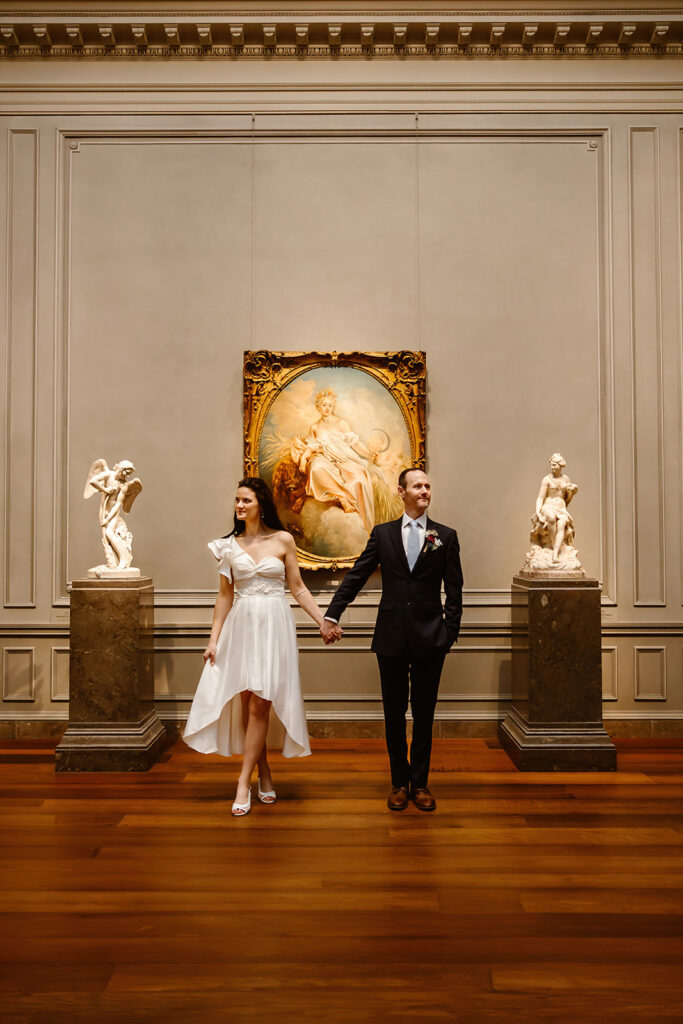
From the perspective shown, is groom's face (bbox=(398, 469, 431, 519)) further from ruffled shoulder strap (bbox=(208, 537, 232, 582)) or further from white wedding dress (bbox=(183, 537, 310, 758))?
ruffled shoulder strap (bbox=(208, 537, 232, 582))

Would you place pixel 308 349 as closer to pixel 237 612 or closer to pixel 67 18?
pixel 237 612

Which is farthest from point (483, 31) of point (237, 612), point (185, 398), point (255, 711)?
point (255, 711)

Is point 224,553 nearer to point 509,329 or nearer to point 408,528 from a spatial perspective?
point 408,528

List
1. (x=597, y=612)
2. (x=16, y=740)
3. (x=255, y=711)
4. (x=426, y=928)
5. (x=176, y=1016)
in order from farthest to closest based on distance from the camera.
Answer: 1. (x=16, y=740)
2. (x=597, y=612)
3. (x=255, y=711)
4. (x=426, y=928)
5. (x=176, y=1016)

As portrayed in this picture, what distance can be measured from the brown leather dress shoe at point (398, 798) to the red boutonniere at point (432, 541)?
1.46 metres

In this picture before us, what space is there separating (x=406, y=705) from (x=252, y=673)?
37.7 inches

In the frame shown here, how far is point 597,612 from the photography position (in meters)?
5.21

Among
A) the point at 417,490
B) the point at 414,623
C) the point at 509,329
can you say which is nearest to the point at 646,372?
the point at 509,329

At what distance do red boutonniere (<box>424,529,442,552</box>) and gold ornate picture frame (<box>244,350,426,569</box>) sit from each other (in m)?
1.57

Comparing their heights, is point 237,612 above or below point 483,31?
below

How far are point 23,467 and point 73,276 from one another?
1691mm

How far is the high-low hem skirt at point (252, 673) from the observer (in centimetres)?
429

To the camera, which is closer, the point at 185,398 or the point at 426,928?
the point at 426,928

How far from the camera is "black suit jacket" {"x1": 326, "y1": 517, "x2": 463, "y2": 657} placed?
14.2 ft
